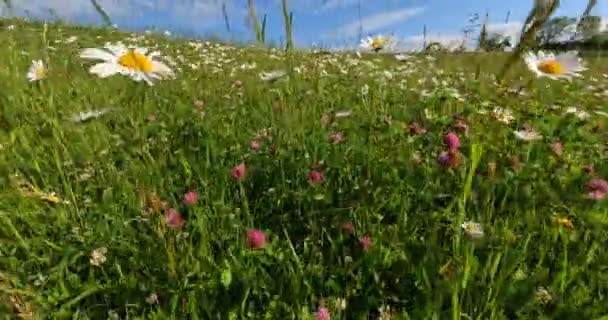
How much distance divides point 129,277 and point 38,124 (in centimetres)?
235

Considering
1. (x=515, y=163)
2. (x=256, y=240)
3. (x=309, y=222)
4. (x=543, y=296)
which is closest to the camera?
(x=543, y=296)

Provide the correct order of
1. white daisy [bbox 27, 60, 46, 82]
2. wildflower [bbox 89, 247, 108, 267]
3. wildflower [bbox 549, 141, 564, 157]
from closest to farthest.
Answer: wildflower [bbox 89, 247, 108, 267] < wildflower [bbox 549, 141, 564, 157] < white daisy [bbox 27, 60, 46, 82]

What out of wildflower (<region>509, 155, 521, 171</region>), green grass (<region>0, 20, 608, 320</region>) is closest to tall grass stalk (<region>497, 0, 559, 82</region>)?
green grass (<region>0, 20, 608, 320</region>)

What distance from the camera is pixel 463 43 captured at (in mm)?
4684

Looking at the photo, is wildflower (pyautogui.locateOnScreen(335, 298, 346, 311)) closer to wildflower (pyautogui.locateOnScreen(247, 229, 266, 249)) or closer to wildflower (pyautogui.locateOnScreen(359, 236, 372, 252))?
wildflower (pyautogui.locateOnScreen(359, 236, 372, 252))

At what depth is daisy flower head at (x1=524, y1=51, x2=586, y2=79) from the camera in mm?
3152

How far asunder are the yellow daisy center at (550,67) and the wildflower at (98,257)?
2.56 m

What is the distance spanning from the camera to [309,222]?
2488 millimetres

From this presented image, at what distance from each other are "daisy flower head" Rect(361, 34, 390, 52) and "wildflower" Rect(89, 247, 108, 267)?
127 inches

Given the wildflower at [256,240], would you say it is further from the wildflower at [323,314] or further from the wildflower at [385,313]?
the wildflower at [385,313]

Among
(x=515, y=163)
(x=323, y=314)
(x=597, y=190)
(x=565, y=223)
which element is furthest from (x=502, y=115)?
(x=323, y=314)

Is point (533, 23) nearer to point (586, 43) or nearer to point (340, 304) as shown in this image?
point (340, 304)

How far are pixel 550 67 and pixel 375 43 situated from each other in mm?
2043

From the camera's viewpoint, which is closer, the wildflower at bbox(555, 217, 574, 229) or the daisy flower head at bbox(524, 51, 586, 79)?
the wildflower at bbox(555, 217, 574, 229)
